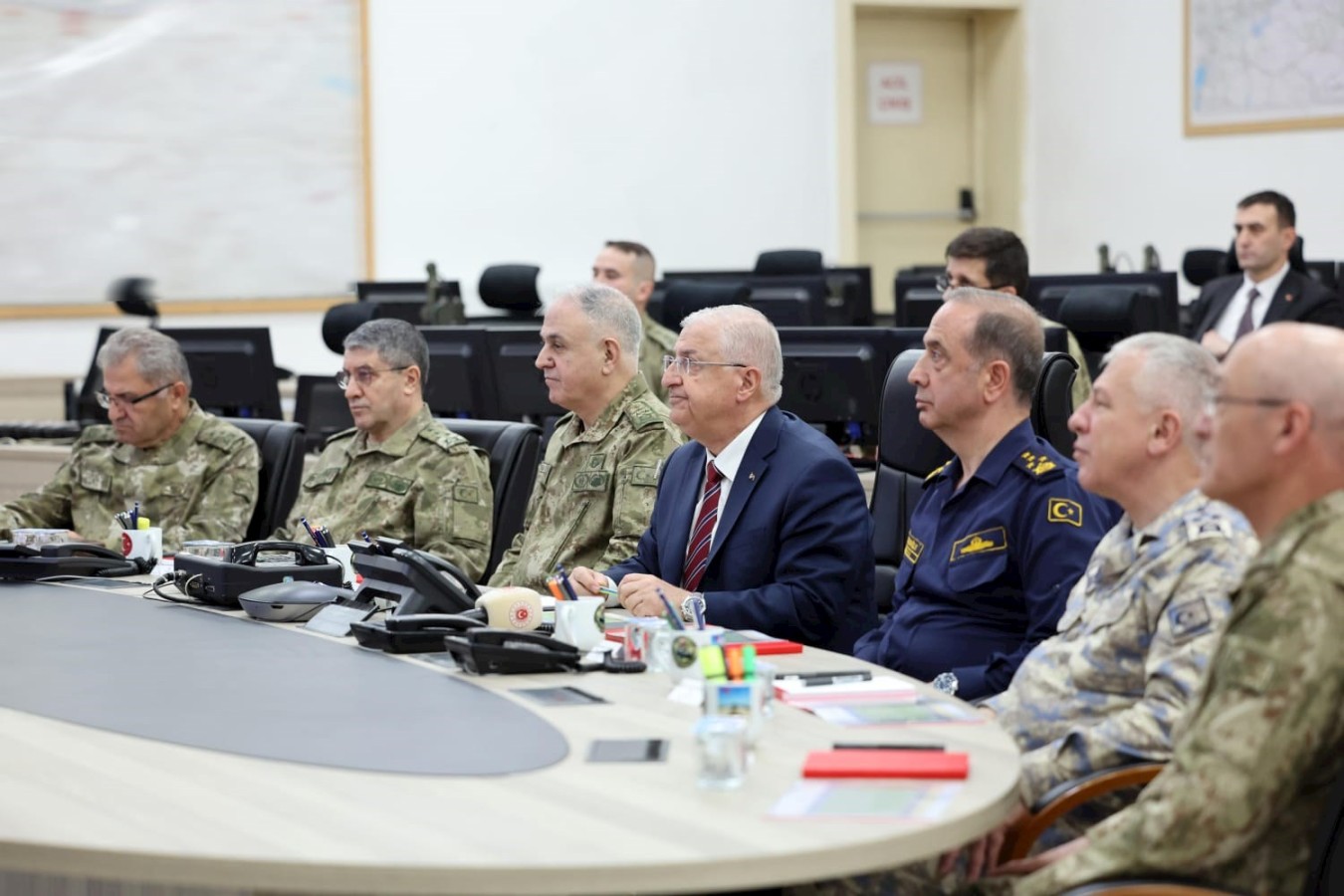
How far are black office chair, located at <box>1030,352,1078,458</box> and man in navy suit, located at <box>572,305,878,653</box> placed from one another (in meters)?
0.52

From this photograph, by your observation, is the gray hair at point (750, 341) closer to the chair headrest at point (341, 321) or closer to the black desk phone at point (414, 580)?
the black desk phone at point (414, 580)

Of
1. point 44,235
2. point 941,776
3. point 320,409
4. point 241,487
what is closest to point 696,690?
point 941,776

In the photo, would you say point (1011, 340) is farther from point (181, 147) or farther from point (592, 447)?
point (181, 147)

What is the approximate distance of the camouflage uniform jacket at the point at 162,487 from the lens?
185 inches

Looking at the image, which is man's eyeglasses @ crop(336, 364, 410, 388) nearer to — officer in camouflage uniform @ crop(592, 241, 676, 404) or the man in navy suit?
the man in navy suit

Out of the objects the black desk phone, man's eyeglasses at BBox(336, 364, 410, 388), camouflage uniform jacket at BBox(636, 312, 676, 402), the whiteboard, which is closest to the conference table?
the black desk phone

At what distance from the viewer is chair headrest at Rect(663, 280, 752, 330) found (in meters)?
6.66

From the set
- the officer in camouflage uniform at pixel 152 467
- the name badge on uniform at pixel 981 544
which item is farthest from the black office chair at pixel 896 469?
the officer in camouflage uniform at pixel 152 467

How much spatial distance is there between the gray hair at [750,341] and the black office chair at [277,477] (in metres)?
1.59

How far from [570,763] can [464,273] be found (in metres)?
8.45

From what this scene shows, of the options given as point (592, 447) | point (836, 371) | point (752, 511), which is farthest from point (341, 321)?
point (752, 511)

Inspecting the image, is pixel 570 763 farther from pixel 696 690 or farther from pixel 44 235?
pixel 44 235

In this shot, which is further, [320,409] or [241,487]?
[320,409]

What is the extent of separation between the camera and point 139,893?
7.73ft
